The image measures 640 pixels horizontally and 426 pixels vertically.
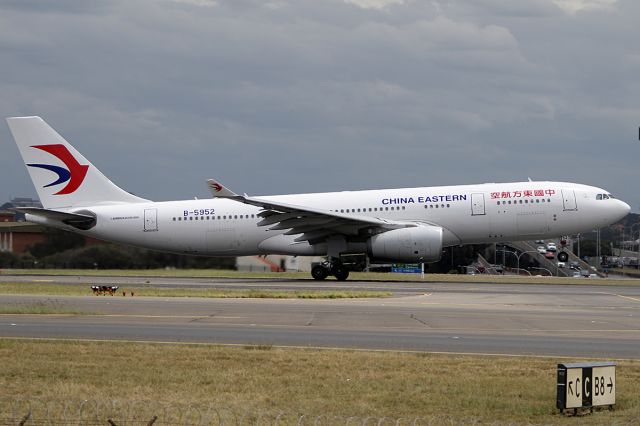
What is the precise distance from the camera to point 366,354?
18.5 metres

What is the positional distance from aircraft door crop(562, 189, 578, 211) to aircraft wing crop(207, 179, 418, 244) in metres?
6.83

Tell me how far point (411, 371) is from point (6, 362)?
22.4ft

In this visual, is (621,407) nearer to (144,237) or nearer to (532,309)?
(532,309)

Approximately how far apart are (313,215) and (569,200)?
38.3 ft

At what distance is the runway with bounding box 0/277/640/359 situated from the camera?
2053cm

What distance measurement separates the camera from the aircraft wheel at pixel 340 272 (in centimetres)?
4684

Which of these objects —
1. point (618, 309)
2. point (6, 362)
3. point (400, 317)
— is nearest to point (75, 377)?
point (6, 362)

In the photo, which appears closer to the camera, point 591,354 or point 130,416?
point 130,416

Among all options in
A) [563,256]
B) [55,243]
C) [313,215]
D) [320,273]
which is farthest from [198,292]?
[55,243]

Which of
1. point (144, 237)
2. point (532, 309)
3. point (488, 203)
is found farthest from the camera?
point (144, 237)

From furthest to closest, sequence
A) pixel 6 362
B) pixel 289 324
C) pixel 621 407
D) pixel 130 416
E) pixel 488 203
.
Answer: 1. pixel 488 203
2. pixel 289 324
3. pixel 6 362
4. pixel 621 407
5. pixel 130 416

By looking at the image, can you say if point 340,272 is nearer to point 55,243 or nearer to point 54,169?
point 54,169

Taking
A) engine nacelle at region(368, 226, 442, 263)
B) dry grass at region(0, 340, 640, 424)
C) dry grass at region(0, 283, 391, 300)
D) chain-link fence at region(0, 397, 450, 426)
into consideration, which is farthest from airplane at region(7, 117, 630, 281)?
chain-link fence at region(0, 397, 450, 426)

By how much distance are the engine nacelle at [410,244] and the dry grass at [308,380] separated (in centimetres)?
2580
